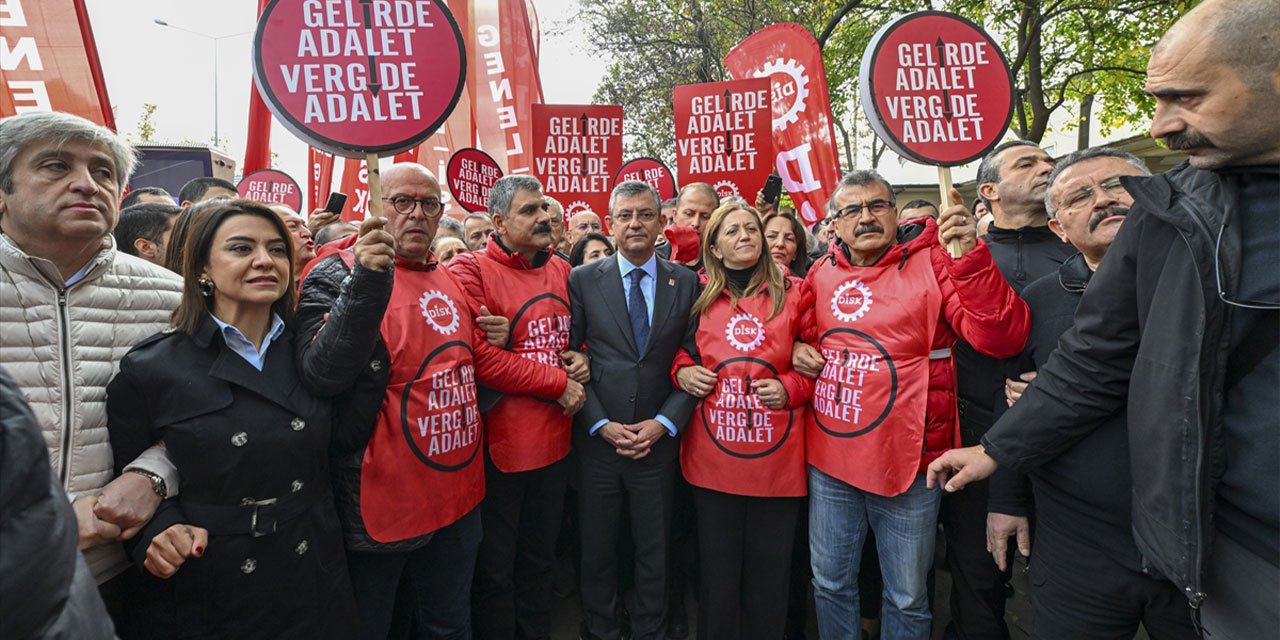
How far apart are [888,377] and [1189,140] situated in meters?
1.30

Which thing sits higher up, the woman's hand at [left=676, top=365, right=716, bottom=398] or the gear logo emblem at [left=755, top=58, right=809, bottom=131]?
the gear logo emblem at [left=755, top=58, right=809, bottom=131]

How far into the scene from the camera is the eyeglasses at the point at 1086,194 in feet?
6.81

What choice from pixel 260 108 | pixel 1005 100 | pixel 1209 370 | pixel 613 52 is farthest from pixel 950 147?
pixel 613 52

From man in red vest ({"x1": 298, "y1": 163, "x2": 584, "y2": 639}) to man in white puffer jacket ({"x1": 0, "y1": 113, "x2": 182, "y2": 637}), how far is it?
0.51 metres

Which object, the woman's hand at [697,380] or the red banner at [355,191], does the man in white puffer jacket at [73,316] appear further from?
the red banner at [355,191]

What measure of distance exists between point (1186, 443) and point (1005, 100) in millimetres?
1993

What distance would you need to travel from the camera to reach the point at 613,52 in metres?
12.9

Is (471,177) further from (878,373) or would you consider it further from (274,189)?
(274,189)

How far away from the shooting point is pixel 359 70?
2109 millimetres

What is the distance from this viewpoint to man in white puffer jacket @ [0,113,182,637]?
5.24ft

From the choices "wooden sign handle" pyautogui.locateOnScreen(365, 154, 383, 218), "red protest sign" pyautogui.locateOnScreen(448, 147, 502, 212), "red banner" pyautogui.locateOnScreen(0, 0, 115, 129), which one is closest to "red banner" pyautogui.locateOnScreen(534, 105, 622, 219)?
"red protest sign" pyautogui.locateOnScreen(448, 147, 502, 212)

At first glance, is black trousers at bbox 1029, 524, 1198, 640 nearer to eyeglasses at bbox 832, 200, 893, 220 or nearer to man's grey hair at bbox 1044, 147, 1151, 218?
man's grey hair at bbox 1044, 147, 1151, 218

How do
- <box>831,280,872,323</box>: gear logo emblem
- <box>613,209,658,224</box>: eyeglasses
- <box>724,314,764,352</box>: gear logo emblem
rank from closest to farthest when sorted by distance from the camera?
1. <box>831,280,872,323</box>: gear logo emblem
2. <box>724,314,764,352</box>: gear logo emblem
3. <box>613,209,658,224</box>: eyeglasses

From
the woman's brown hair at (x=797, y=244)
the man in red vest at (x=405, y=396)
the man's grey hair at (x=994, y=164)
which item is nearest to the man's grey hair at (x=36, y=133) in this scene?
the man in red vest at (x=405, y=396)
